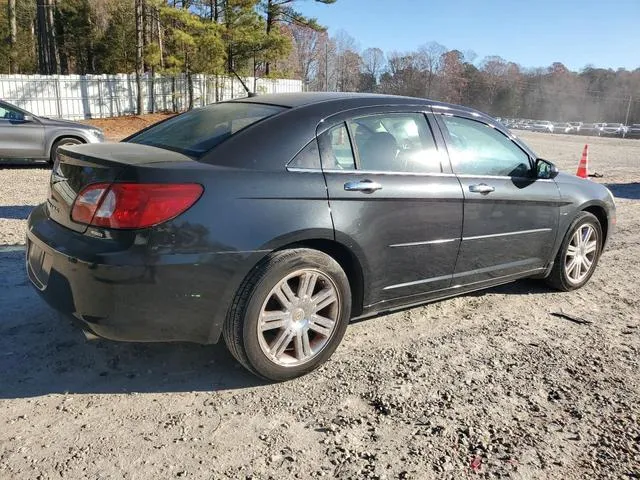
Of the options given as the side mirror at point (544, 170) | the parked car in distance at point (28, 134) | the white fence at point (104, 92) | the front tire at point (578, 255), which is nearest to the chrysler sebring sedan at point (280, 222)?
the side mirror at point (544, 170)

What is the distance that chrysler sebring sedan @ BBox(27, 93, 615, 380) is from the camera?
274 centimetres

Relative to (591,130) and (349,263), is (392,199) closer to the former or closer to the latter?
(349,263)

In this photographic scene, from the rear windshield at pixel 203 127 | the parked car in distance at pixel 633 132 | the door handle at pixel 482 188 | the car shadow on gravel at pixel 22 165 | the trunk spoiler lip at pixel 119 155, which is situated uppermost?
the rear windshield at pixel 203 127

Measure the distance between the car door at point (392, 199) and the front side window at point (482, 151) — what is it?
0.19 meters

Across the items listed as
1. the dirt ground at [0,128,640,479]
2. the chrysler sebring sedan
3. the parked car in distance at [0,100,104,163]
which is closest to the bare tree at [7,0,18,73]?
the parked car in distance at [0,100,104,163]

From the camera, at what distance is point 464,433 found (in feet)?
8.98

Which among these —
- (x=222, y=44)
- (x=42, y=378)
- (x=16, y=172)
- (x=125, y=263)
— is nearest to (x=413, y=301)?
(x=125, y=263)

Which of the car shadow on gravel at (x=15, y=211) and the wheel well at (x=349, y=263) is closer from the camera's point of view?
the wheel well at (x=349, y=263)

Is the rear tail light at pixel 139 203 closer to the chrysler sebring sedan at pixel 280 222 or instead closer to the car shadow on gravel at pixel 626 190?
the chrysler sebring sedan at pixel 280 222

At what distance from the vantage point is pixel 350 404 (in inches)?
117

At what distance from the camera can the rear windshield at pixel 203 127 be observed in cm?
323

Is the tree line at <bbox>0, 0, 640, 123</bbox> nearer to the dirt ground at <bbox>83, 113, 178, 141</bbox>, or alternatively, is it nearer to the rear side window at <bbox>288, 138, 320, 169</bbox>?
the dirt ground at <bbox>83, 113, 178, 141</bbox>

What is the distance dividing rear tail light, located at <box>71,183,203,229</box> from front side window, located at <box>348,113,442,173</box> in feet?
3.91

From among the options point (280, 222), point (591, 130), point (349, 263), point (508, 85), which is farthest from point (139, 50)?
point (508, 85)
